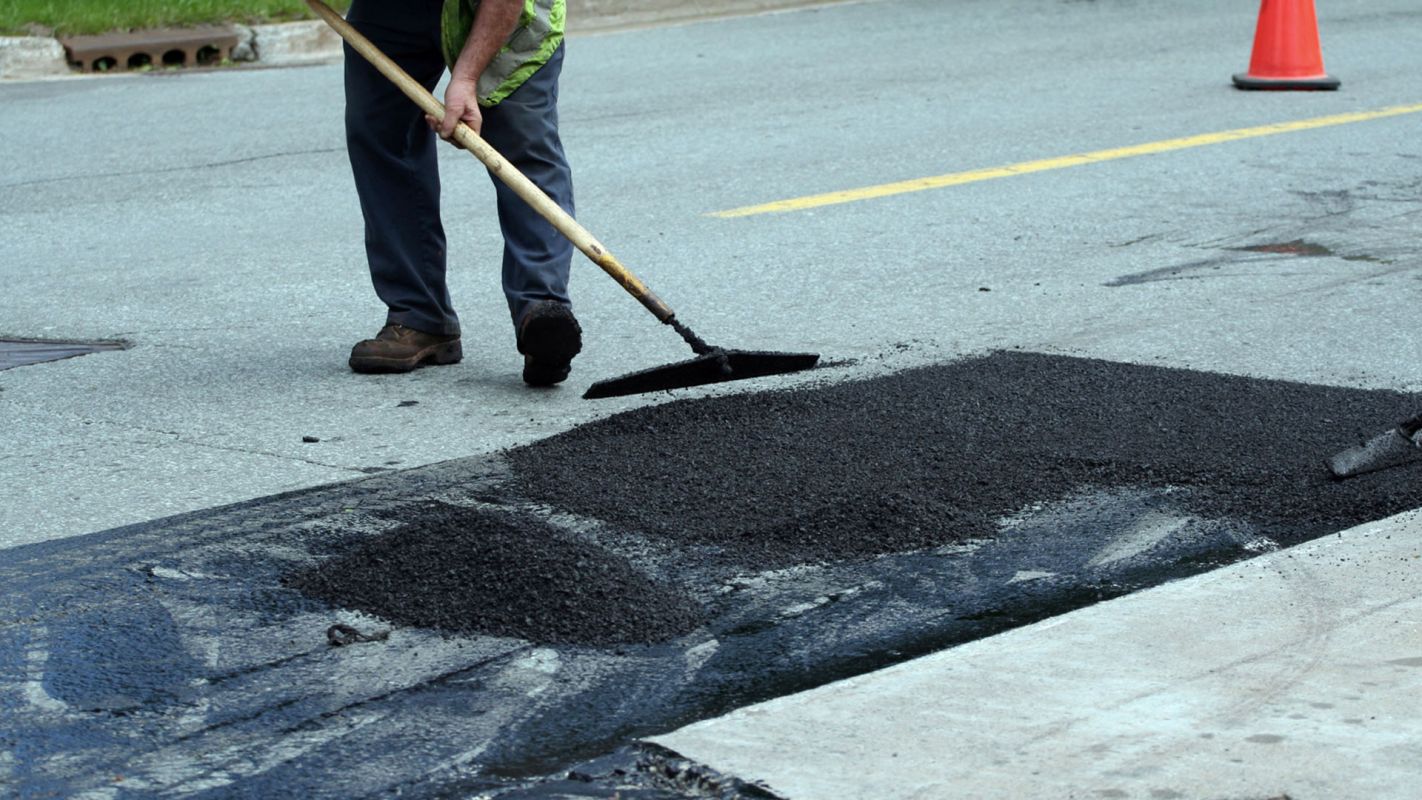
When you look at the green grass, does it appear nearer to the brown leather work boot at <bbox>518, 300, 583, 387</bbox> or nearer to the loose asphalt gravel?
the brown leather work boot at <bbox>518, 300, 583, 387</bbox>

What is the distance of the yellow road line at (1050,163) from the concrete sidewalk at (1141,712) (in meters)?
4.27

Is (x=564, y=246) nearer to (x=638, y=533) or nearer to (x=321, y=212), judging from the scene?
(x=638, y=533)

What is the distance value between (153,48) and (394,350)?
6782 mm

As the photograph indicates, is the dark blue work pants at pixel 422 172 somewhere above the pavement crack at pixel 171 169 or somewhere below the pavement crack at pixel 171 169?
above

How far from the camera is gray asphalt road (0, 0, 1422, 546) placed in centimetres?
462

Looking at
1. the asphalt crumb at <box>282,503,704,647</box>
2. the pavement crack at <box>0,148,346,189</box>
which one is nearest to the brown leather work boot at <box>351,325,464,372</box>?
the asphalt crumb at <box>282,503,704,647</box>

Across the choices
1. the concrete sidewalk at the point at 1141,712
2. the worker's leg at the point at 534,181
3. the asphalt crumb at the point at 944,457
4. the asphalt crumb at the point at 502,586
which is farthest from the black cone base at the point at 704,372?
the concrete sidewalk at the point at 1141,712

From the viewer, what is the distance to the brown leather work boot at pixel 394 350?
5.04 metres

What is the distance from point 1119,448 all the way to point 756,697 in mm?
1490

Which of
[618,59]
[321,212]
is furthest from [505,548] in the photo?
[618,59]

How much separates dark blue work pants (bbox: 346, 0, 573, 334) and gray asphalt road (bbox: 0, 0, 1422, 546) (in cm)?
26

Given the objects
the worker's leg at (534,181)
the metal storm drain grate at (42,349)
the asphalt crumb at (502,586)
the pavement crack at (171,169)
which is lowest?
the pavement crack at (171,169)

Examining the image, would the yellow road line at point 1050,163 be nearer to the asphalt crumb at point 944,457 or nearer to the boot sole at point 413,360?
the boot sole at point 413,360

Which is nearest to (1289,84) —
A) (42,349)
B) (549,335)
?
(549,335)
